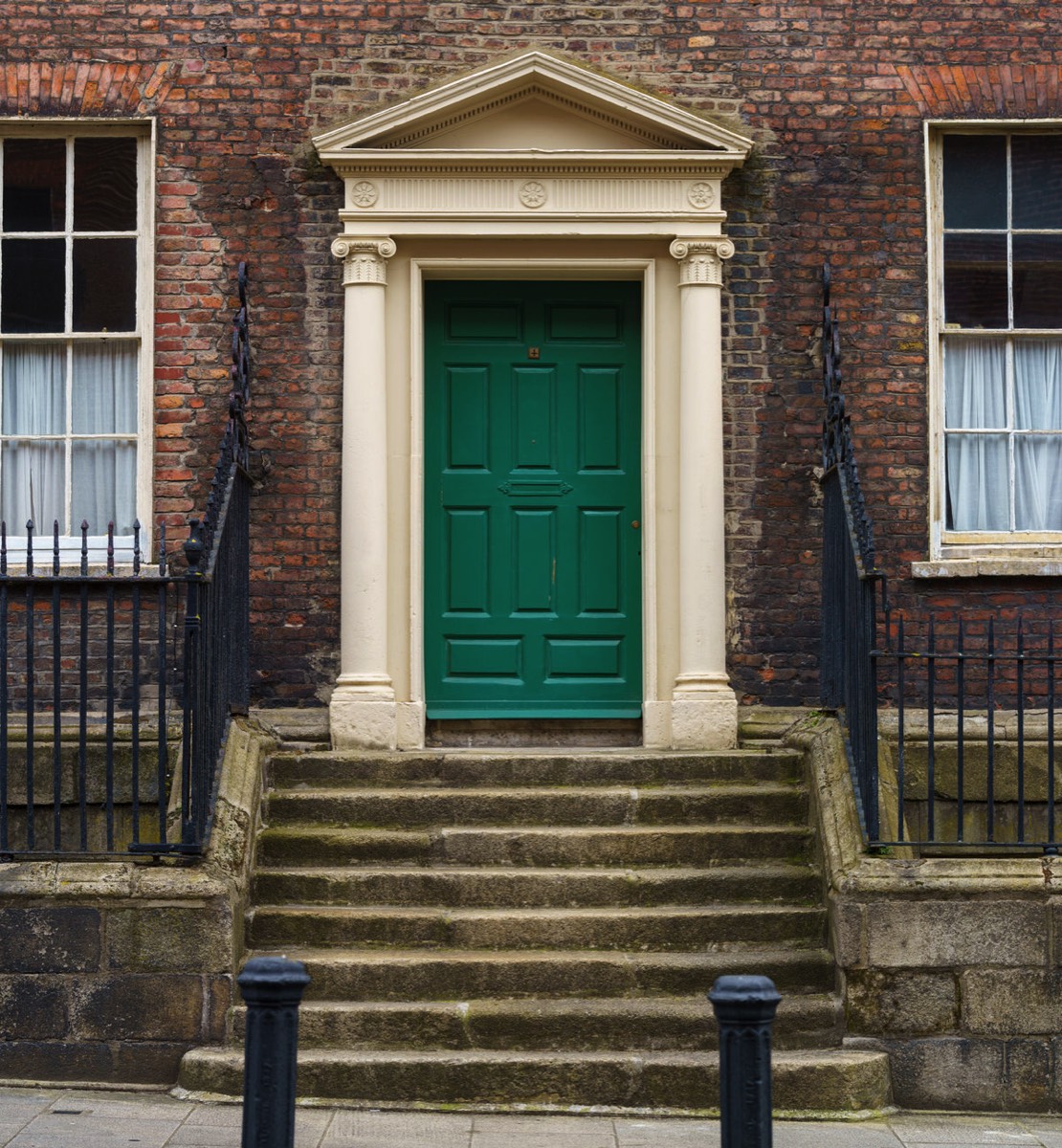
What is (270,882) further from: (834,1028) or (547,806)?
(834,1028)

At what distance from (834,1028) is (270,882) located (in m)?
2.48

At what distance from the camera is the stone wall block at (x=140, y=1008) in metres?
6.68

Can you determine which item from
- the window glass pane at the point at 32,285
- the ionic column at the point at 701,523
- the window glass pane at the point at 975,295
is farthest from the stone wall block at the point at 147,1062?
the window glass pane at the point at 975,295

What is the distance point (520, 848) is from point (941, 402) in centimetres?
346

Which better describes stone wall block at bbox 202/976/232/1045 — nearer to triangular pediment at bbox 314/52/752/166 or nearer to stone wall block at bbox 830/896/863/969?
stone wall block at bbox 830/896/863/969

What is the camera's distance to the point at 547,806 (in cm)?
769

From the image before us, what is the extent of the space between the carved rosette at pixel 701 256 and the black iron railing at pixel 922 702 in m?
0.57

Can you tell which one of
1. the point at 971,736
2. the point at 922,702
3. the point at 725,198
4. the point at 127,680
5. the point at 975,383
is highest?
the point at 725,198

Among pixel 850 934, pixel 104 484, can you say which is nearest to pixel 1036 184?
pixel 850 934

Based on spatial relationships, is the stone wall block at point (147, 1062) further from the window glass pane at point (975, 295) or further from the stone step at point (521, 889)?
the window glass pane at point (975, 295)

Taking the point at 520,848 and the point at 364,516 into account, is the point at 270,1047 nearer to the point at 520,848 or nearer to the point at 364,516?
the point at 520,848

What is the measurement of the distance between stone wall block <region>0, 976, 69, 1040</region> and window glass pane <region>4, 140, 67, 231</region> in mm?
4256

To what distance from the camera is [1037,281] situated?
9.05 m

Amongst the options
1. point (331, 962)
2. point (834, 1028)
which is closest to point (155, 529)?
point (331, 962)
